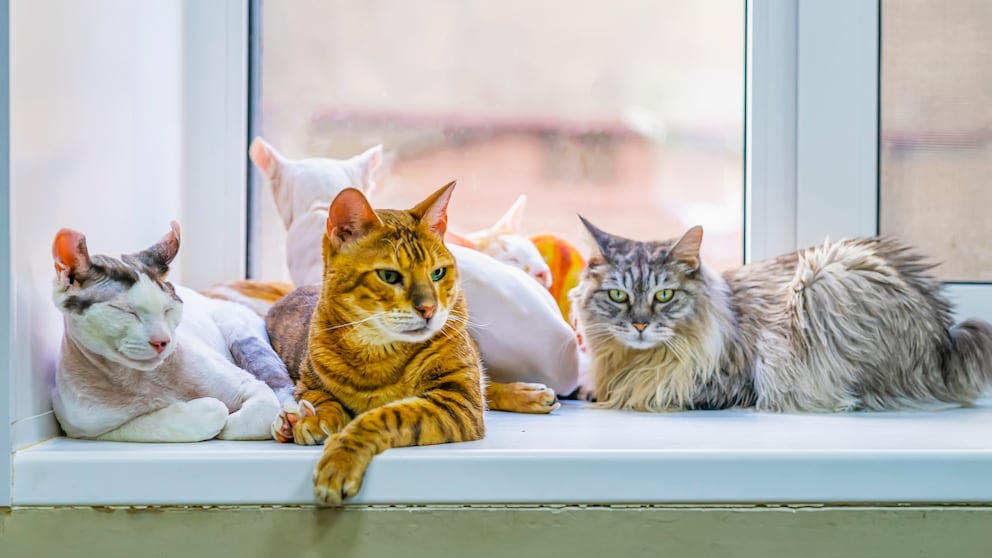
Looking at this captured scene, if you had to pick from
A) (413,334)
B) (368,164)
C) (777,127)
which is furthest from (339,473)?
(777,127)

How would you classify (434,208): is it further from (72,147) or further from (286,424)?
(72,147)

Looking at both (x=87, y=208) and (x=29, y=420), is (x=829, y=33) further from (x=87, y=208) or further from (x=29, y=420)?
(x=29, y=420)

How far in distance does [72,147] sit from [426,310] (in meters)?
0.51

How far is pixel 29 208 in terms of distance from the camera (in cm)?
92

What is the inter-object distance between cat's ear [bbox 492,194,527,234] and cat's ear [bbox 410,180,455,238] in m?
0.47

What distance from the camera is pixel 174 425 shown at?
3.16 ft

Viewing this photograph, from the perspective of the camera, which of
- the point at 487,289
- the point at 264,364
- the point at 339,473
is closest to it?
the point at 339,473

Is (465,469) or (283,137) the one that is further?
(283,137)

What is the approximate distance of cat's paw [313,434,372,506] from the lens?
2.77ft

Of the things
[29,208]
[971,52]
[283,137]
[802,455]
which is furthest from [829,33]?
[29,208]

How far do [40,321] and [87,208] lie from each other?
7.2 inches

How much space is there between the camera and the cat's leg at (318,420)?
0.94 meters

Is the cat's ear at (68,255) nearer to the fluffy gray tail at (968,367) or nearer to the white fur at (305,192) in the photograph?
the white fur at (305,192)

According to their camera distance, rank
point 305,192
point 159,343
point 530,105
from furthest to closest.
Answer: point 530,105
point 305,192
point 159,343
